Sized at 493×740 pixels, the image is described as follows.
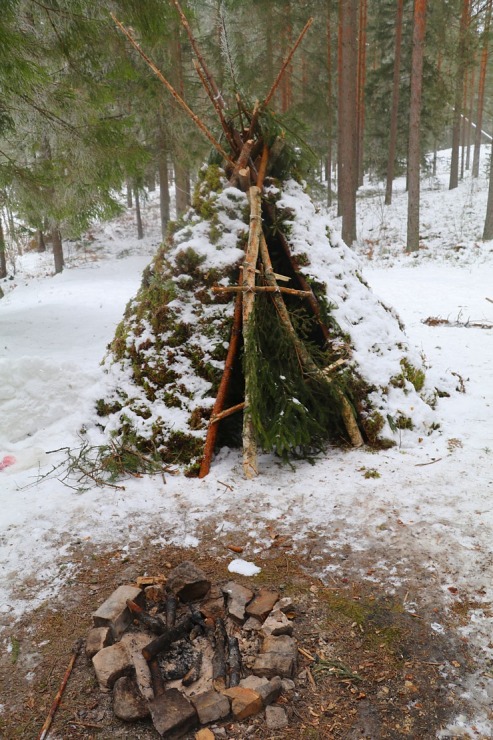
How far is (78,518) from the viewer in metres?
3.41

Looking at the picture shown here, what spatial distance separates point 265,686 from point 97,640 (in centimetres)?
91

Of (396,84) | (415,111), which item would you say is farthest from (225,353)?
(396,84)

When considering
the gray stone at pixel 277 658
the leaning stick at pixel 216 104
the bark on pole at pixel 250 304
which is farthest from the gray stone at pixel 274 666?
the leaning stick at pixel 216 104

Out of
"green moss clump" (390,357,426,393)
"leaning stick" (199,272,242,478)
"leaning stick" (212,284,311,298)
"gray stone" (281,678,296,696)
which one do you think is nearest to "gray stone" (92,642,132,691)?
"gray stone" (281,678,296,696)

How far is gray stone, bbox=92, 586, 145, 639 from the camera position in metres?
2.35

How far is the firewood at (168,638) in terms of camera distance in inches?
86.0

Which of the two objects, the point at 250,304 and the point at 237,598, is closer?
the point at 237,598

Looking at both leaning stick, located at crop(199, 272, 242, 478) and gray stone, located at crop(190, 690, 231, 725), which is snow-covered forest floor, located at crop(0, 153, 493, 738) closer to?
leaning stick, located at crop(199, 272, 242, 478)

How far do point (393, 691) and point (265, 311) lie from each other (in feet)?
9.60

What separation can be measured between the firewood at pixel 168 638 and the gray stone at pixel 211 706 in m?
0.30

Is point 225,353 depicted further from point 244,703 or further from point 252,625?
point 244,703

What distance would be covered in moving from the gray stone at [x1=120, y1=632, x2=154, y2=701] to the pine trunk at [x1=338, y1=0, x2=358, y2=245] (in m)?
14.4

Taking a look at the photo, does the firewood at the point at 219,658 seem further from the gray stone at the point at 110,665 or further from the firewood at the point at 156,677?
the gray stone at the point at 110,665

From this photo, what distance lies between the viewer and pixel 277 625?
2.33m
